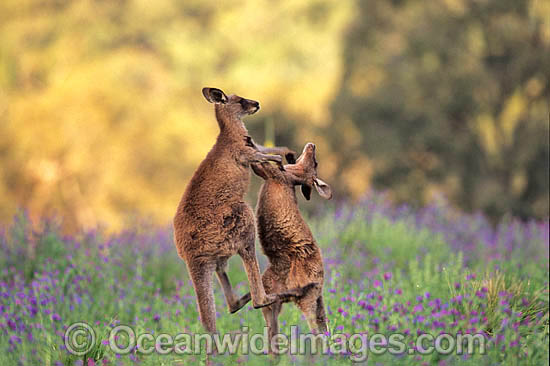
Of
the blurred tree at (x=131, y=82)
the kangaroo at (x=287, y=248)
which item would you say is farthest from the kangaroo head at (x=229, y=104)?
the blurred tree at (x=131, y=82)

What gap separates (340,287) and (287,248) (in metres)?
1.62

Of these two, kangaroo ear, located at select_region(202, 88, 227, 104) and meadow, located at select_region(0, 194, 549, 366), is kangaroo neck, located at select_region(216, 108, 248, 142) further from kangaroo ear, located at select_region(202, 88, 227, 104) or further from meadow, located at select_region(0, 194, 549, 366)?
meadow, located at select_region(0, 194, 549, 366)

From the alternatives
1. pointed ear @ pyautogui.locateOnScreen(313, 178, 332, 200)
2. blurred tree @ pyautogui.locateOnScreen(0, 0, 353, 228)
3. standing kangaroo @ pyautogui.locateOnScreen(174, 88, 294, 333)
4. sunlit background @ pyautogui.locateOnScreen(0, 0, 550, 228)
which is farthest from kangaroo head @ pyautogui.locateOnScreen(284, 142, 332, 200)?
blurred tree @ pyautogui.locateOnScreen(0, 0, 353, 228)

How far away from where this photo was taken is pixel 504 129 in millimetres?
14062

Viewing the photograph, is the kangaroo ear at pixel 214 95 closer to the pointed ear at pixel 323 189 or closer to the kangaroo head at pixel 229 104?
the kangaroo head at pixel 229 104

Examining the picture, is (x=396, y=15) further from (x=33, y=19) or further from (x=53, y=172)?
(x=33, y=19)

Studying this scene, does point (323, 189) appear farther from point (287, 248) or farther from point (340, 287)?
point (340, 287)

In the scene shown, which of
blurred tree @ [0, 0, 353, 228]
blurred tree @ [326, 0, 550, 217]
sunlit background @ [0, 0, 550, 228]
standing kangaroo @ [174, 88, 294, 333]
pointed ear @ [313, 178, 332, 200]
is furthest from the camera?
blurred tree @ [0, 0, 353, 228]

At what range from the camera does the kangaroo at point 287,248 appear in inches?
149

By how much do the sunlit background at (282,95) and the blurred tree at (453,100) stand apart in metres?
0.03

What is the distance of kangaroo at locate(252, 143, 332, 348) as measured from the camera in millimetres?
3777

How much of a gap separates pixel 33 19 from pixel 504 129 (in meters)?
21.3

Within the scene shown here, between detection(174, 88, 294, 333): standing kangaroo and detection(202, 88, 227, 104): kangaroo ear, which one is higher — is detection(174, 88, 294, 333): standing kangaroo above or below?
below

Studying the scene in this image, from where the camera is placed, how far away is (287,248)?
12.5ft
